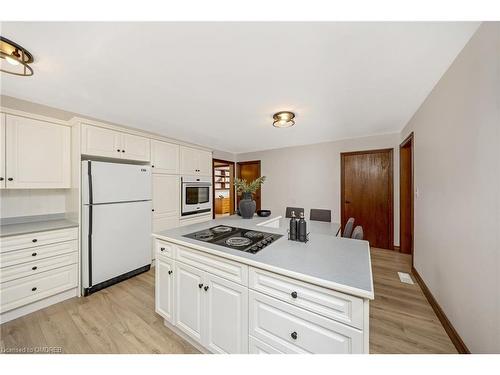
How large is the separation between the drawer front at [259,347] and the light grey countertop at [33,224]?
2298 millimetres

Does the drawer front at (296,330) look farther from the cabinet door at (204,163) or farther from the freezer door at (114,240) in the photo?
the cabinet door at (204,163)

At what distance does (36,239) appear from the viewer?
72.2 inches

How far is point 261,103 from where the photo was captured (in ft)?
7.02

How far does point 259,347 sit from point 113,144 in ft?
9.00

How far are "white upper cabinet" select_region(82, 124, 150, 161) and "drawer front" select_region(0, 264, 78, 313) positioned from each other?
1376 millimetres

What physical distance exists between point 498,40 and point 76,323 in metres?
3.65

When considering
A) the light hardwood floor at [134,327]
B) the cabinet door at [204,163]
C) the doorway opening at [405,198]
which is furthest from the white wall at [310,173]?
the light hardwood floor at [134,327]

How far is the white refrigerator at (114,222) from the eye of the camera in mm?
2084

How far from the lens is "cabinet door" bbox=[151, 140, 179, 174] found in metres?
2.87

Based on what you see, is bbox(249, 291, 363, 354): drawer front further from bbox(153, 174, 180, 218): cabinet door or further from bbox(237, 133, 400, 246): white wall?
bbox(237, 133, 400, 246): white wall

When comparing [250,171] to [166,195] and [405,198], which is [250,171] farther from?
[405,198]

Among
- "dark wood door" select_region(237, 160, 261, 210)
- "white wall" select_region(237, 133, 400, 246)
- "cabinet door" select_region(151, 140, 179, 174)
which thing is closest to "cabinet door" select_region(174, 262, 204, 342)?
"cabinet door" select_region(151, 140, 179, 174)
